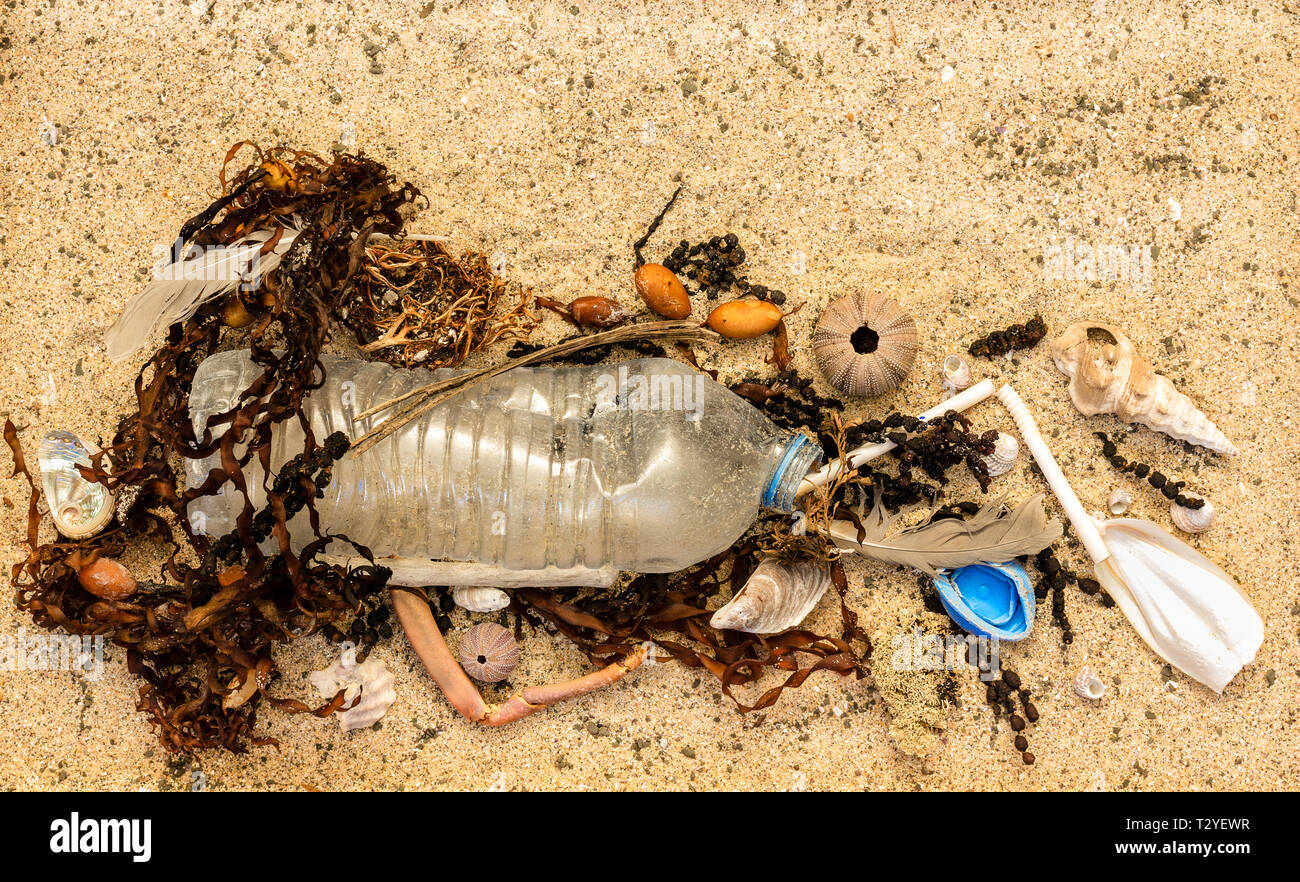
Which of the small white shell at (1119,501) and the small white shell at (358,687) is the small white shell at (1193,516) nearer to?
the small white shell at (1119,501)

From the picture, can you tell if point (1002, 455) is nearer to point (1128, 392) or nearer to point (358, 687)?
point (1128, 392)

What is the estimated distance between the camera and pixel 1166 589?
3.33 m

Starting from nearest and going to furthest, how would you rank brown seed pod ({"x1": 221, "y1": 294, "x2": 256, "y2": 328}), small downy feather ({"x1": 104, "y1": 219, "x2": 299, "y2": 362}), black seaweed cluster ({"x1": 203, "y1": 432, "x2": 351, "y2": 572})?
black seaweed cluster ({"x1": 203, "y1": 432, "x2": 351, "y2": 572}) < small downy feather ({"x1": 104, "y1": 219, "x2": 299, "y2": 362}) < brown seed pod ({"x1": 221, "y1": 294, "x2": 256, "y2": 328})

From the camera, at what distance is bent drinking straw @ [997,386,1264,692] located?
329 cm

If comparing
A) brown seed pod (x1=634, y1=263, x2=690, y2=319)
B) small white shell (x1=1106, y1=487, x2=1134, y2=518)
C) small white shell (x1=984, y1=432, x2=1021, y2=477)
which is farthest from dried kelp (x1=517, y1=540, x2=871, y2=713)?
small white shell (x1=1106, y1=487, x2=1134, y2=518)

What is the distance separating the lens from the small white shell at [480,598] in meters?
3.22

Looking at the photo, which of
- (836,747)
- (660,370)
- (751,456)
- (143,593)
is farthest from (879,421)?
(143,593)

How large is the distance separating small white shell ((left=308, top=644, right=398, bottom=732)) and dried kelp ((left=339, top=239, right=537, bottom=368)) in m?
1.00

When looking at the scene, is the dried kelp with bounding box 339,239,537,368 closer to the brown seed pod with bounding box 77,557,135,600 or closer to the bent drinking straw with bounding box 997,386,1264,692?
the brown seed pod with bounding box 77,557,135,600

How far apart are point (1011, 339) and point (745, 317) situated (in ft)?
2.95

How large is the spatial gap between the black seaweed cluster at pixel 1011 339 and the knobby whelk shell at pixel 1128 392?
0.09 m

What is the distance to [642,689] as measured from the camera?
3295mm

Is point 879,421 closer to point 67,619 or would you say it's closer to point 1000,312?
point 1000,312

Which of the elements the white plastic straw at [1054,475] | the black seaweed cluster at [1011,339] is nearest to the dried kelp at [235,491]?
Result: the black seaweed cluster at [1011,339]
